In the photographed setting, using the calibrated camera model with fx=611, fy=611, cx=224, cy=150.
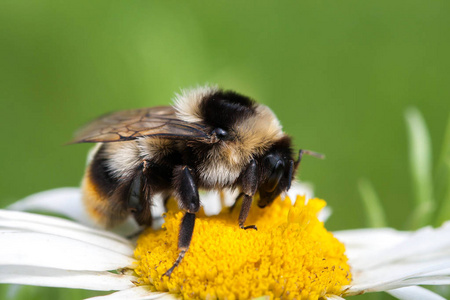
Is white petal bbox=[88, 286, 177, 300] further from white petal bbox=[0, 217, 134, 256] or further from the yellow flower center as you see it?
white petal bbox=[0, 217, 134, 256]

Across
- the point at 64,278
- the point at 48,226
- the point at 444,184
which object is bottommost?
the point at 64,278

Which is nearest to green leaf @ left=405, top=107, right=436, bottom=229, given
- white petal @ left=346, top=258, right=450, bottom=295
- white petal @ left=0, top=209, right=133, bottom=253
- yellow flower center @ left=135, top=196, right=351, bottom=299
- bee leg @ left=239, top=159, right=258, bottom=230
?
white petal @ left=346, top=258, right=450, bottom=295

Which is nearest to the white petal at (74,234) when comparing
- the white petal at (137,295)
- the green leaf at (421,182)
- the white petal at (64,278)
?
the white petal at (64,278)

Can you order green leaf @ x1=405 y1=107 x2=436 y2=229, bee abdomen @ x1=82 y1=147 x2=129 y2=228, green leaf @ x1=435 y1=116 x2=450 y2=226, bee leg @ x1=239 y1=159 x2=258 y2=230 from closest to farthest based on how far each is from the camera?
bee leg @ x1=239 y1=159 x2=258 y2=230 < bee abdomen @ x1=82 y1=147 x2=129 y2=228 < green leaf @ x1=435 y1=116 x2=450 y2=226 < green leaf @ x1=405 y1=107 x2=436 y2=229

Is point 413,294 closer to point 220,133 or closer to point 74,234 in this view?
point 220,133

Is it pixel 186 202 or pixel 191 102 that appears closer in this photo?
pixel 186 202

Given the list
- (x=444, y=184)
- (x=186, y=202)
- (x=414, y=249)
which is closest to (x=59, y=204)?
(x=186, y=202)

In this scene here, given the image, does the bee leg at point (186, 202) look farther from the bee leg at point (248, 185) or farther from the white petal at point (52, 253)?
the white petal at point (52, 253)
